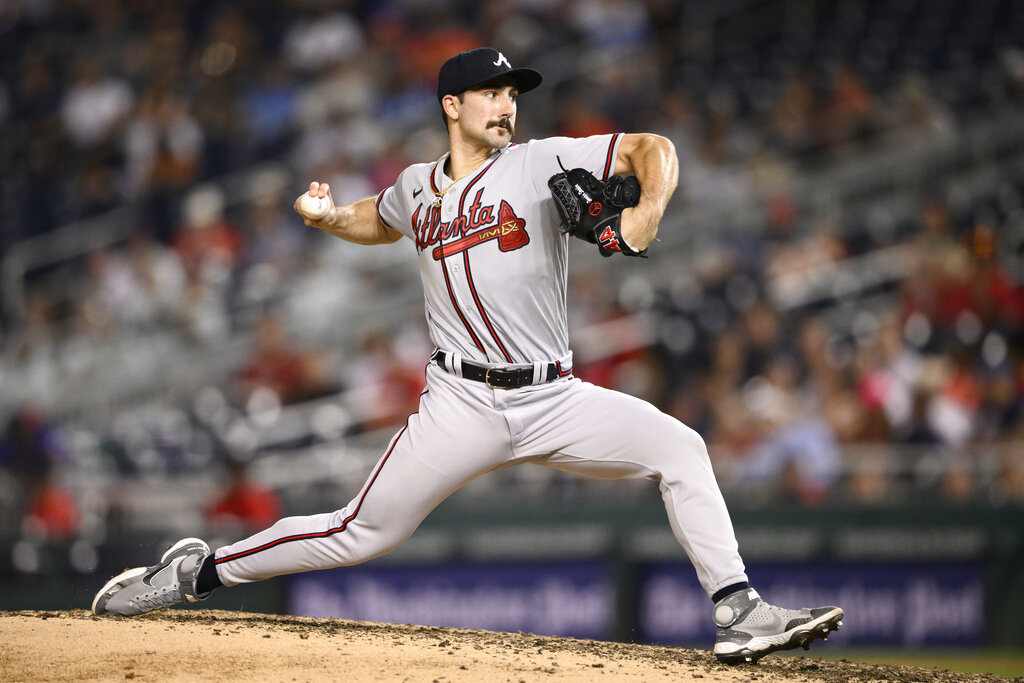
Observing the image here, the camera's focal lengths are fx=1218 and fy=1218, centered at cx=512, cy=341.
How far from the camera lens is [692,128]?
1022 centimetres

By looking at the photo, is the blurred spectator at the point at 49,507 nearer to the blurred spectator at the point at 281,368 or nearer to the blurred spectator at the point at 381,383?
the blurred spectator at the point at 281,368

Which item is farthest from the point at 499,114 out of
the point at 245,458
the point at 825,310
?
the point at 825,310

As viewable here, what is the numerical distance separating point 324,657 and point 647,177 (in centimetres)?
172

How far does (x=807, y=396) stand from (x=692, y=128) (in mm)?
3167

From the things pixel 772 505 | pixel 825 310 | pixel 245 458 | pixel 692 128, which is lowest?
pixel 772 505

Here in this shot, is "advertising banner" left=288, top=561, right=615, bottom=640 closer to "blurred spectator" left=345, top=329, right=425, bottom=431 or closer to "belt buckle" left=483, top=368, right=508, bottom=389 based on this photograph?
"blurred spectator" left=345, top=329, right=425, bottom=431

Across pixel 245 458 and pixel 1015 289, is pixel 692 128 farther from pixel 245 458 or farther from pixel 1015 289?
pixel 245 458

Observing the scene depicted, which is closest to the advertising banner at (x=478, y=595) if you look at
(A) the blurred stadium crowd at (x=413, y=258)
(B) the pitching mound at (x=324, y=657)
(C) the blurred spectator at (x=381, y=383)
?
(A) the blurred stadium crowd at (x=413, y=258)

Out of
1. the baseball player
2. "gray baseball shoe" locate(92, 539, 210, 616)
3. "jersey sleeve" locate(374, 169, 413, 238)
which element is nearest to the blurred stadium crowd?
"gray baseball shoe" locate(92, 539, 210, 616)

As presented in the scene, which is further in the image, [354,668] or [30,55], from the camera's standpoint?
[30,55]

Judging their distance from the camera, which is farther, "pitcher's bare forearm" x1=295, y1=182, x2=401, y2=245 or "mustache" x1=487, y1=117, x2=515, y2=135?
"pitcher's bare forearm" x1=295, y1=182, x2=401, y2=245

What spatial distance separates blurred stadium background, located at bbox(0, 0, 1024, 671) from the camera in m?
7.03

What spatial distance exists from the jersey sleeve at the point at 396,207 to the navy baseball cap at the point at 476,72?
1.13ft

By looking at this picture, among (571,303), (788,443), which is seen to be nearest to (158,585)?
(788,443)
